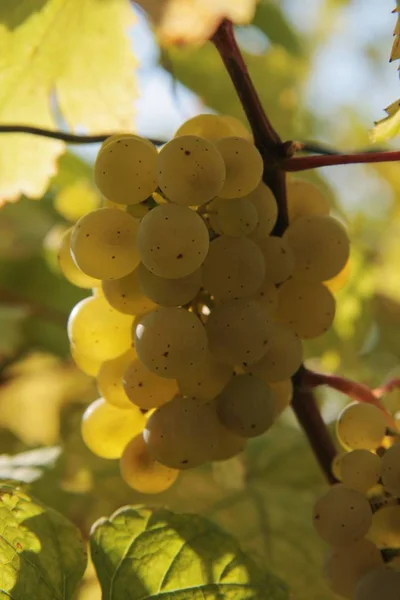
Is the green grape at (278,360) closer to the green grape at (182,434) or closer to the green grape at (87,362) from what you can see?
the green grape at (182,434)

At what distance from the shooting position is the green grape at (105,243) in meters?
0.58

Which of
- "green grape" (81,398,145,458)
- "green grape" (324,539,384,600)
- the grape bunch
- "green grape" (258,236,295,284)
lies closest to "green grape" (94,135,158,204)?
the grape bunch

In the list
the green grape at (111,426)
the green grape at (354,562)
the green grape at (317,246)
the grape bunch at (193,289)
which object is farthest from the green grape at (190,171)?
the green grape at (354,562)

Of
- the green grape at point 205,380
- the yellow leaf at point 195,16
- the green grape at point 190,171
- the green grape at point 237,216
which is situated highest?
the yellow leaf at point 195,16

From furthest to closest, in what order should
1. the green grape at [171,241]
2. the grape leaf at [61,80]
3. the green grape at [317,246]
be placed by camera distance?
the grape leaf at [61,80], the green grape at [317,246], the green grape at [171,241]

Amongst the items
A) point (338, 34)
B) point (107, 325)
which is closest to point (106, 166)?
point (107, 325)

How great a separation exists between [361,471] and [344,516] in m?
0.04

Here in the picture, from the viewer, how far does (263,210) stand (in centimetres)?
60

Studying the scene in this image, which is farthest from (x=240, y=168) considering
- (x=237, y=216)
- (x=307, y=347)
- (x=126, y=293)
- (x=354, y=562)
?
(x=307, y=347)

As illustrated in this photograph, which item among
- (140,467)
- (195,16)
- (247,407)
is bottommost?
(140,467)

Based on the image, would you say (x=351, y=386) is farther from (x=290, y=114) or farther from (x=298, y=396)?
(x=290, y=114)

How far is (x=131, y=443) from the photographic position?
65 cm

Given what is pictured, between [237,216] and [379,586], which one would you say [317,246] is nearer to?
[237,216]

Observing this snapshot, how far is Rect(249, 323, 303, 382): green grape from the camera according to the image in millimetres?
610
